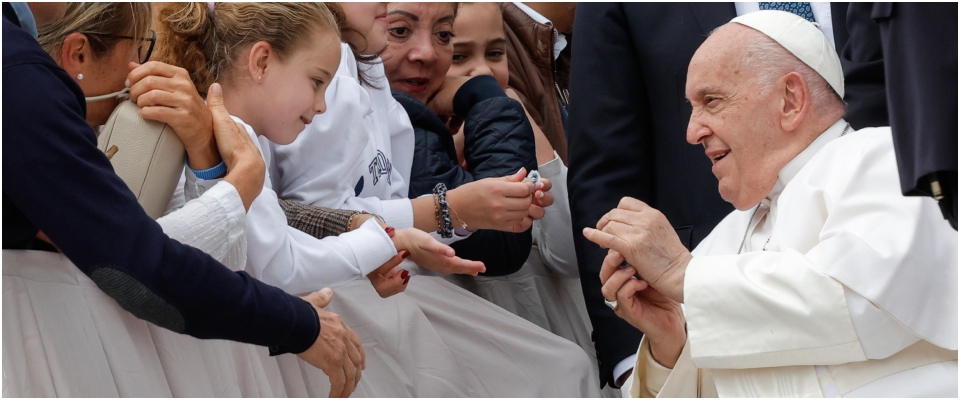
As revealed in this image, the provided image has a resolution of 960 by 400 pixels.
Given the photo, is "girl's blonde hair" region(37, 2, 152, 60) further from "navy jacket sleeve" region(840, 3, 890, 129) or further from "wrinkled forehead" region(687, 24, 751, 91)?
"navy jacket sleeve" region(840, 3, 890, 129)

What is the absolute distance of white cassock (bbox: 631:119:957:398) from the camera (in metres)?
2.66

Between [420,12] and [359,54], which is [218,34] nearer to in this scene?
[359,54]

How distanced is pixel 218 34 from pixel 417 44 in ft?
3.94

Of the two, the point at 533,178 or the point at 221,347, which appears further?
the point at 533,178

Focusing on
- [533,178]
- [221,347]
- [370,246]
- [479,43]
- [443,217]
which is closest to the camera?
[221,347]

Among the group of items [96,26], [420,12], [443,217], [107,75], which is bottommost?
[443,217]

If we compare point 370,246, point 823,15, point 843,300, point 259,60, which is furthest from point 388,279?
point 823,15

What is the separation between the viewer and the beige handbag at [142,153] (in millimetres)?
2842

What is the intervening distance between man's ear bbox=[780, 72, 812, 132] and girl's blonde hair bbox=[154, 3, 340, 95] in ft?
4.40

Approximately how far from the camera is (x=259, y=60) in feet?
11.4

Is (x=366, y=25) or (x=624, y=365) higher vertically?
(x=366, y=25)

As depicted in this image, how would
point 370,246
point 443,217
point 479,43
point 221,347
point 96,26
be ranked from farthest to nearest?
point 479,43 < point 443,217 < point 370,246 < point 221,347 < point 96,26

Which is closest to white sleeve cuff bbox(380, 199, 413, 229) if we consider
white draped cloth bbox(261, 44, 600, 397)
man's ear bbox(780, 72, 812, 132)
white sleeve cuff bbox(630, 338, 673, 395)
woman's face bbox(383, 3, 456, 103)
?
white draped cloth bbox(261, 44, 600, 397)

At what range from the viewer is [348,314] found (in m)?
3.59
